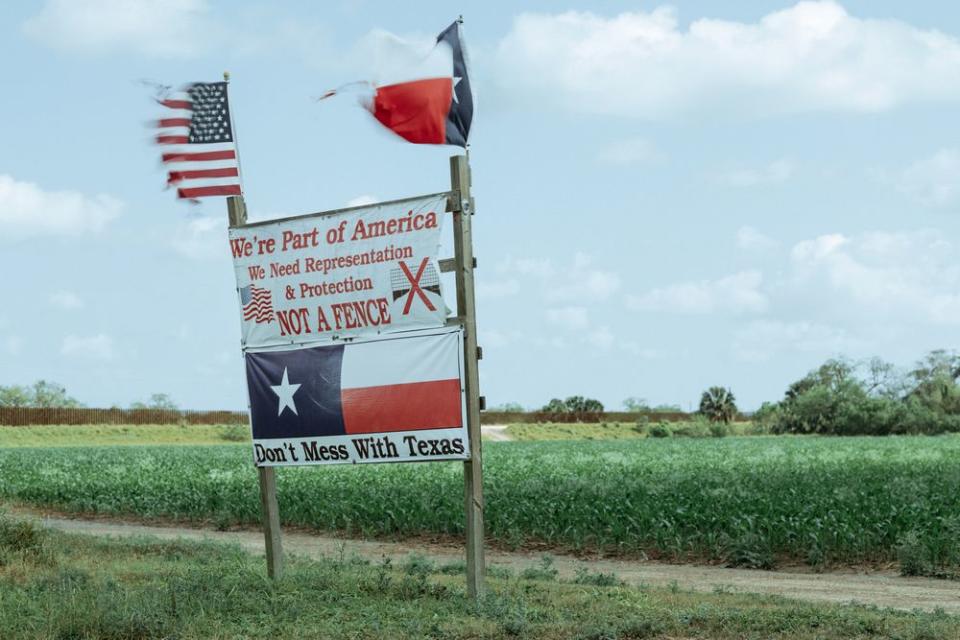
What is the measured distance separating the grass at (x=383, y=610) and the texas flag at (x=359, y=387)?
1589 millimetres

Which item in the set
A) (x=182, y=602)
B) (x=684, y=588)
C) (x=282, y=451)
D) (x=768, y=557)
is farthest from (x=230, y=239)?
(x=768, y=557)

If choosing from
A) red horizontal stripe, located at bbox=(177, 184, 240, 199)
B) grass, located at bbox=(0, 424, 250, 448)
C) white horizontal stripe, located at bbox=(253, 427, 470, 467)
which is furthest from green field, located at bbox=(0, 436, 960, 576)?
grass, located at bbox=(0, 424, 250, 448)

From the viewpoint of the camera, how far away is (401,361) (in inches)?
397

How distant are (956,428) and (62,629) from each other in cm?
6984

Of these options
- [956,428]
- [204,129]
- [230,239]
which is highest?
[204,129]

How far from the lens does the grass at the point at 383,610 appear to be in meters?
8.45

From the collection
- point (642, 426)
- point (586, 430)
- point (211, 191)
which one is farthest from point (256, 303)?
point (586, 430)

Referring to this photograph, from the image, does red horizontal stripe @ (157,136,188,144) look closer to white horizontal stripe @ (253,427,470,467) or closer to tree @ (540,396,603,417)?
white horizontal stripe @ (253,427,470,467)

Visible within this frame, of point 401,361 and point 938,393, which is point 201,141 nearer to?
point 401,361

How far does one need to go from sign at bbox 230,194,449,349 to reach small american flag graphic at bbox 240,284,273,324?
1 centimetres

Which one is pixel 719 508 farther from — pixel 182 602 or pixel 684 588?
pixel 182 602

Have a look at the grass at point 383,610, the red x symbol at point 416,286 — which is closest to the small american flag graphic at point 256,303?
the red x symbol at point 416,286

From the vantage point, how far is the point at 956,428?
227 feet

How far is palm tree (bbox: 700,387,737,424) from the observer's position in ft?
A: 306
